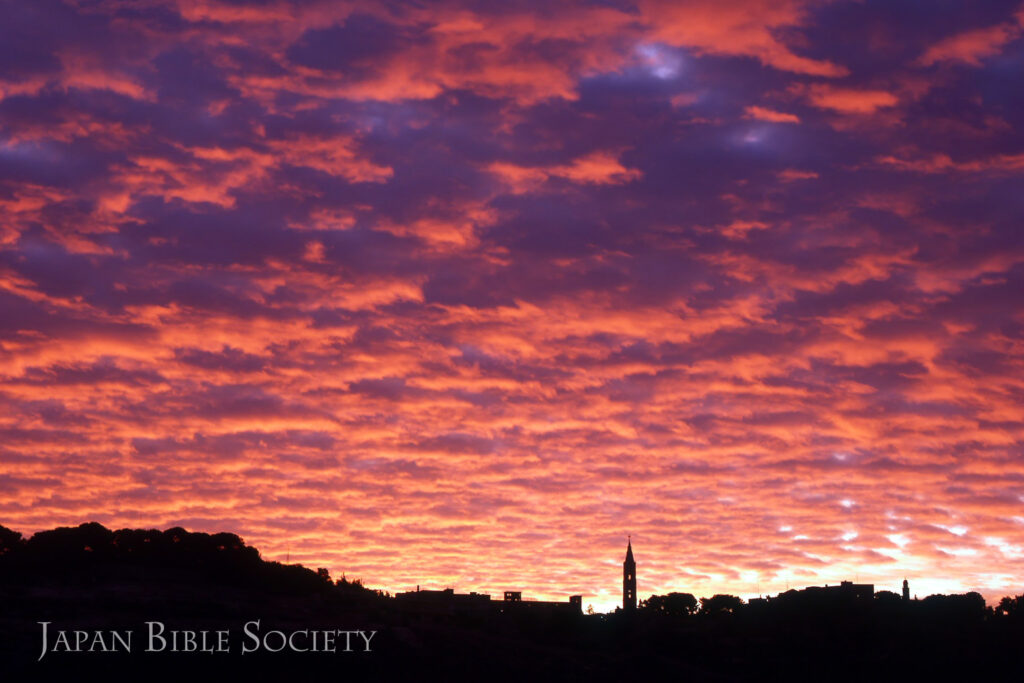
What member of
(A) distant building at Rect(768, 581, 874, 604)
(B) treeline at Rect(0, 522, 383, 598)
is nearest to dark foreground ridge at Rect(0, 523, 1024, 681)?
(B) treeline at Rect(0, 522, 383, 598)

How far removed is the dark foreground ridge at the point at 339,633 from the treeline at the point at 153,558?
19cm

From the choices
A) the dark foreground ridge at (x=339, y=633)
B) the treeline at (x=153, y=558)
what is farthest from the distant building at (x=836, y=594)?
the treeline at (x=153, y=558)

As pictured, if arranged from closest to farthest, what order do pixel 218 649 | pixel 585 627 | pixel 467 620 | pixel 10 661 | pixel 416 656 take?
pixel 10 661
pixel 218 649
pixel 416 656
pixel 467 620
pixel 585 627

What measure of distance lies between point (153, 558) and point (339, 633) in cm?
3248

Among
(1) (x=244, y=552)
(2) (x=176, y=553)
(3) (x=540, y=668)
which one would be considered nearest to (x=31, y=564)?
(2) (x=176, y=553)

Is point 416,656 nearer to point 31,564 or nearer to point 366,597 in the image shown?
point 366,597

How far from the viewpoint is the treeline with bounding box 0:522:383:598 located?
82.9 m

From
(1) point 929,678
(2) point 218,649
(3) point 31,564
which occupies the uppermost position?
(3) point 31,564

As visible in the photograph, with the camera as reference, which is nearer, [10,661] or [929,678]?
[10,661]

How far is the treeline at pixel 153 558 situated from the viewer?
272 ft

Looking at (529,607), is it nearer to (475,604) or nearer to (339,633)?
(475,604)

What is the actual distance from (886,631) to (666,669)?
78.7ft

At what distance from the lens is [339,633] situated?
63.0 m

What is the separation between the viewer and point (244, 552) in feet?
301
